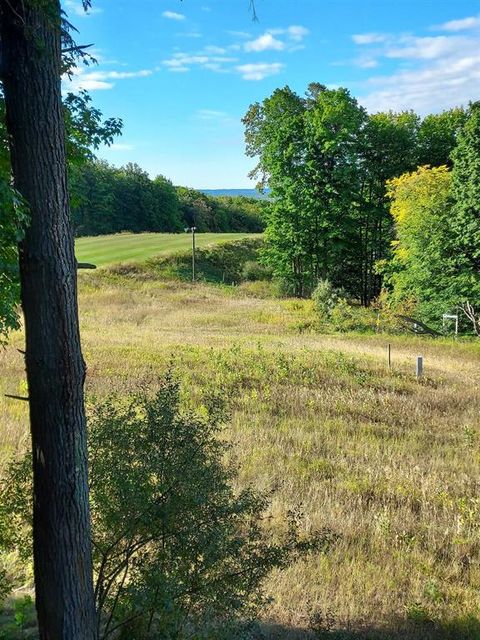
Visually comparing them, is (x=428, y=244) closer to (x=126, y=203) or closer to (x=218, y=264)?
(x=218, y=264)

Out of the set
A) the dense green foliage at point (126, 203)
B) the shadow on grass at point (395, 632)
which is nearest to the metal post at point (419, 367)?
the shadow on grass at point (395, 632)

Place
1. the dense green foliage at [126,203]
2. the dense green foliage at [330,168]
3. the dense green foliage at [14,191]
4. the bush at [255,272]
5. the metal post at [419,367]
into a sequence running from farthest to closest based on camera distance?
the dense green foliage at [126,203] → the bush at [255,272] → the dense green foliage at [330,168] → the metal post at [419,367] → the dense green foliage at [14,191]

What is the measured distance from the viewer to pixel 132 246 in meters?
51.4

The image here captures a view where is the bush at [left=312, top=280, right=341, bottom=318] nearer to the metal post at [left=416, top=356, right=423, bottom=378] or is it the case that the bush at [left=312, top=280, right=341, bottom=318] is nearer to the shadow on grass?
the metal post at [left=416, top=356, right=423, bottom=378]

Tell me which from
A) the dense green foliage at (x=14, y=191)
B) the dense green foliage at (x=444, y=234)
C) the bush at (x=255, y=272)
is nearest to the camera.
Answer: the dense green foliage at (x=14, y=191)

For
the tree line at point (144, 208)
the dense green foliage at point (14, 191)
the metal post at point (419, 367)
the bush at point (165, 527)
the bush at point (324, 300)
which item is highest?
the tree line at point (144, 208)

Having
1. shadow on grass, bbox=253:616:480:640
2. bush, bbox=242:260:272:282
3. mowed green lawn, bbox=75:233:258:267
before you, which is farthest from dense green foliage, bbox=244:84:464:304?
shadow on grass, bbox=253:616:480:640

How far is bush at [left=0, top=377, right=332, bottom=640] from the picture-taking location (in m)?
3.93

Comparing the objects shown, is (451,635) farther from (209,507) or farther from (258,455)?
(258,455)

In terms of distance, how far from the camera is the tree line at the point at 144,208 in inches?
3031

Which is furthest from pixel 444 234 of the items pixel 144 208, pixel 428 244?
pixel 144 208

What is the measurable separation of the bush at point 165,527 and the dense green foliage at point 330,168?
121 ft

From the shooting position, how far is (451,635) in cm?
526

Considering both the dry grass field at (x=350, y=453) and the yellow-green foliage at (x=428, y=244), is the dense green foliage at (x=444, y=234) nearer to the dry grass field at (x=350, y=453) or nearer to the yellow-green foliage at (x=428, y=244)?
the yellow-green foliage at (x=428, y=244)
